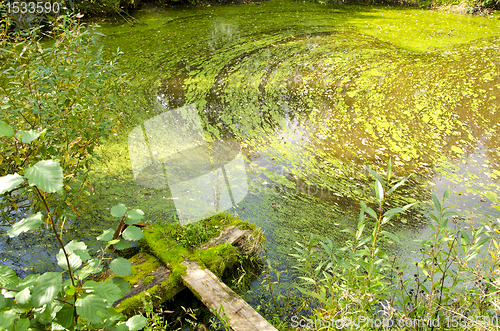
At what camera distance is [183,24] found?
9.66m

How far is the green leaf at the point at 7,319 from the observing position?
0.87 m

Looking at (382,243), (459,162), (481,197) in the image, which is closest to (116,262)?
(382,243)

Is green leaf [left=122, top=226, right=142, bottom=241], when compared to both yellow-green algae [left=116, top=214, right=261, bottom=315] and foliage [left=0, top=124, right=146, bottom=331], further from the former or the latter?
yellow-green algae [left=116, top=214, right=261, bottom=315]

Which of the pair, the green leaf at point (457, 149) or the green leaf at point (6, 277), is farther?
the green leaf at point (457, 149)

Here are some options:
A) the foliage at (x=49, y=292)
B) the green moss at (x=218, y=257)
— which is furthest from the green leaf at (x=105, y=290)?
the green moss at (x=218, y=257)

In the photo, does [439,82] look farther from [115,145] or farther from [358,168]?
[115,145]

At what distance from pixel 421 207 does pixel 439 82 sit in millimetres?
3964

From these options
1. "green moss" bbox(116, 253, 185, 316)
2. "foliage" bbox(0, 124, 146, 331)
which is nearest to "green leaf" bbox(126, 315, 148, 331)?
"foliage" bbox(0, 124, 146, 331)

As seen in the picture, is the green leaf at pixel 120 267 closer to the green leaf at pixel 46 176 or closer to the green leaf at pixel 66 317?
the green leaf at pixel 66 317

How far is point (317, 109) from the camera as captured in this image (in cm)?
555

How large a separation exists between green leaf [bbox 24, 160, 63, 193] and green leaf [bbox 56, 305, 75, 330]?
16.5 inches

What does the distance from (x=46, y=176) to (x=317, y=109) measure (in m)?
5.11

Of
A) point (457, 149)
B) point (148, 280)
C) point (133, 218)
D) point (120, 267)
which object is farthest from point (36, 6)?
point (457, 149)

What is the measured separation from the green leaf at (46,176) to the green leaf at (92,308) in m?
0.36
